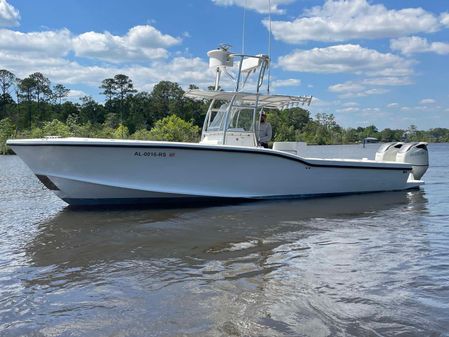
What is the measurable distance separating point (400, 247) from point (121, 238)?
4.23m

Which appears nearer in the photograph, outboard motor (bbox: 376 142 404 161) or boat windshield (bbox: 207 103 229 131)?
boat windshield (bbox: 207 103 229 131)

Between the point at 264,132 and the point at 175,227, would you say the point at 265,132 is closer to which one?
the point at 264,132

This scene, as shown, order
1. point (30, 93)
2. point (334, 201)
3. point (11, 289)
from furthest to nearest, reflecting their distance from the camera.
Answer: point (30, 93)
point (334, 201)
point (11, 289)

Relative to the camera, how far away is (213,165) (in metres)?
9.54

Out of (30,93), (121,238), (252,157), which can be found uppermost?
(30,93)

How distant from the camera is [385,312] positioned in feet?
12.8

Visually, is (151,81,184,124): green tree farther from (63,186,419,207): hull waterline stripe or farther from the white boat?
(63,186,419,207): hull waterline stripe

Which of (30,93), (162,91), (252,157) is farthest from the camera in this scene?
(162,91)

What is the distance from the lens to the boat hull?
349 inches

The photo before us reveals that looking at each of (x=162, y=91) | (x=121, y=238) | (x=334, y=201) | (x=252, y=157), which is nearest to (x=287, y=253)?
(x=121, y=238)

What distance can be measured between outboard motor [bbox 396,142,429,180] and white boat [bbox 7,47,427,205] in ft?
1.05

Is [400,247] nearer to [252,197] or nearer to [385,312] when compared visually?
[385,312]

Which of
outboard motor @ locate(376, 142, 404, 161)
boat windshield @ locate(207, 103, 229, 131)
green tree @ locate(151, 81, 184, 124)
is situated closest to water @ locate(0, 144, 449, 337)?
boat windshield @ locate(207, 103, 229, 131)

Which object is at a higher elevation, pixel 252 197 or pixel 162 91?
pixel 162 91
